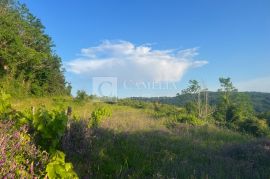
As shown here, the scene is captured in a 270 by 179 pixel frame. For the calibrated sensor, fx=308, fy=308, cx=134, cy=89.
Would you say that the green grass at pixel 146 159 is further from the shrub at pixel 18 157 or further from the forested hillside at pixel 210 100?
the forested hillside at pixel 210 100

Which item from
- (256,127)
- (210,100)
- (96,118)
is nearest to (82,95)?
(256,127)

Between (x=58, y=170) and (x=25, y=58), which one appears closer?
(x=58, y=170)

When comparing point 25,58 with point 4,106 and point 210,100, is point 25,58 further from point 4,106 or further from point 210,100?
point 210,100

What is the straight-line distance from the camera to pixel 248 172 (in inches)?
242

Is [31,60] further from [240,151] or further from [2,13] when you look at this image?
[240,151]

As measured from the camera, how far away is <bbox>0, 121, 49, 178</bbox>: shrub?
10.0 ft

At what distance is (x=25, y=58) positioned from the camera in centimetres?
3197

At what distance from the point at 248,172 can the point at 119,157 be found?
2.58 meters

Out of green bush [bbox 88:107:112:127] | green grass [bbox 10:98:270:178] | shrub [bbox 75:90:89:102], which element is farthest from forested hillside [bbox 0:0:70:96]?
green grass [bbox 10:98:270:178]

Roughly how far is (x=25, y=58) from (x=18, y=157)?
1193 inches

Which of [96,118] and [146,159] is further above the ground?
[96,118]

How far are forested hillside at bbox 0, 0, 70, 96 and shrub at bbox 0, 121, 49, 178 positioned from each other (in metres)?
25.7

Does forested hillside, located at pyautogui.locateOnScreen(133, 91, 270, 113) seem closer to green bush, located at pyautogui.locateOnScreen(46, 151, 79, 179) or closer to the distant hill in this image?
the distant hill

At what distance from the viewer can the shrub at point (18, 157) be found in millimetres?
3053
